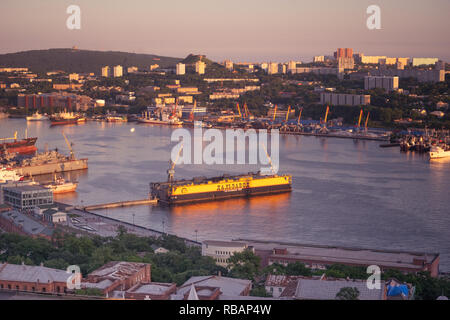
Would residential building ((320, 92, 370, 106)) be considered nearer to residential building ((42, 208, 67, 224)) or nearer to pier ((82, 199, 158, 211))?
pier ((82, 199, 158, 211))

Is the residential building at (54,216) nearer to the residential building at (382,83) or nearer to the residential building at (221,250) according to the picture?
the residential building at (221,250)

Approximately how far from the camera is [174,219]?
633 cm

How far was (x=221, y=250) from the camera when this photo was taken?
4.31 metres

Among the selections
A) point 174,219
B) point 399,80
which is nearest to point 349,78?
point 399,80

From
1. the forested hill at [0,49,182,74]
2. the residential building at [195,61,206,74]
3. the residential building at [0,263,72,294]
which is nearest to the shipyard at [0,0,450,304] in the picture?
the residential building at [0,263,72,294]

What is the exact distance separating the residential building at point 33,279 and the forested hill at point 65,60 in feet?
101

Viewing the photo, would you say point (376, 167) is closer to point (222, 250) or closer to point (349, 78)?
point (222, 250)

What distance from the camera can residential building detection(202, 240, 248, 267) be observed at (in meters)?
4.24

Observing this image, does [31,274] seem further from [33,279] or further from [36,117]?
[36,117]

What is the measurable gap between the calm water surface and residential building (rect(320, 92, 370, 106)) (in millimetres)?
6740

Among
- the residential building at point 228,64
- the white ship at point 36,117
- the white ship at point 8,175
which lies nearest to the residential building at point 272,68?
the residential building at point 228,64

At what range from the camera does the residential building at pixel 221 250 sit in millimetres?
4242

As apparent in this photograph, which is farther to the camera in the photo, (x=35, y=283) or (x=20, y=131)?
(x=20, y=131)

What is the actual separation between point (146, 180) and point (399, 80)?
15.5m
